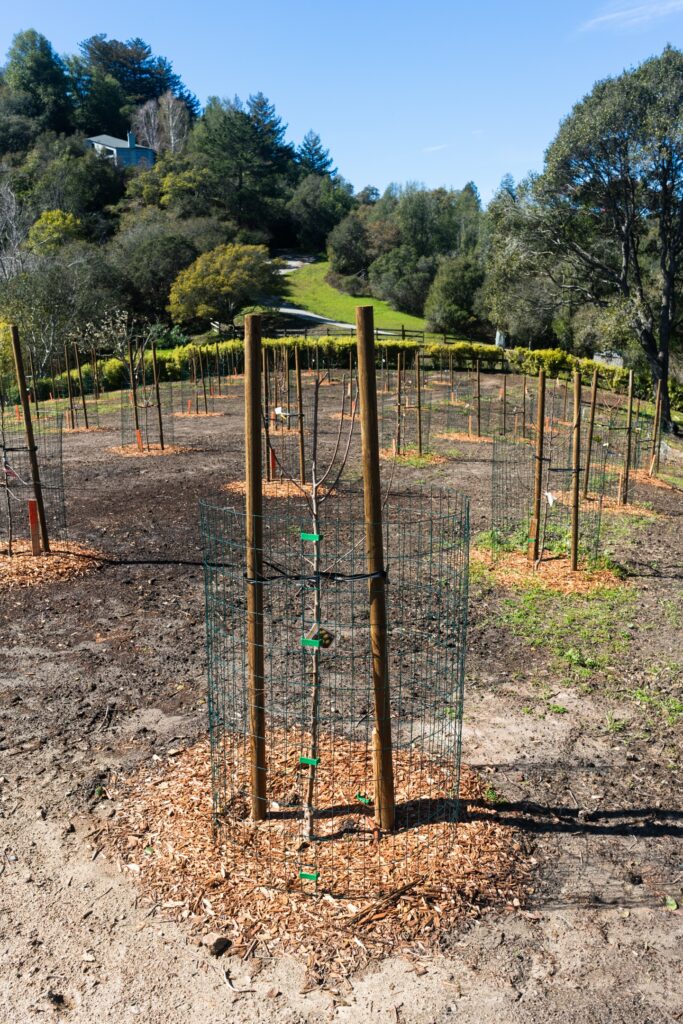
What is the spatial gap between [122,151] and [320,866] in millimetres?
78529

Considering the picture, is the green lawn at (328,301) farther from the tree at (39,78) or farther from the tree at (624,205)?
the tree at (39,78)

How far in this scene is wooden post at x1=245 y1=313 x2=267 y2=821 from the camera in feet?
12.1

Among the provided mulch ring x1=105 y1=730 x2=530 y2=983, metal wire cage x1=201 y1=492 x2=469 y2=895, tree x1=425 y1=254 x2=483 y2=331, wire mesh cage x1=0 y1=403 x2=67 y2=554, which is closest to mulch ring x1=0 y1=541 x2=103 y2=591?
wire mesh cage x1=0 y1=403 x2=67 y2=554

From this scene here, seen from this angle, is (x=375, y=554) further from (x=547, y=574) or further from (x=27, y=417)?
(x=27, y=417)

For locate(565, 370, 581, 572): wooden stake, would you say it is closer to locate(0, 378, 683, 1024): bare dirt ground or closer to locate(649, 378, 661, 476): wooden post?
locate(0, 378, 683, 1024): bare dirt ground

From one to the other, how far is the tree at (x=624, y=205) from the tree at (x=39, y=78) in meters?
61.3

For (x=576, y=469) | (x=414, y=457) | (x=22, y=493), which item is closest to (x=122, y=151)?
(x=414, y=457)

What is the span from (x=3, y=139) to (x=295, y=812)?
75.2 metres

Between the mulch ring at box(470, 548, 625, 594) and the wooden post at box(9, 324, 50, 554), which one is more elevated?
the wooden post at box(9, 324, 50, 554)

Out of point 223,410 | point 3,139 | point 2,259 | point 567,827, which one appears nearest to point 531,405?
point 223,410

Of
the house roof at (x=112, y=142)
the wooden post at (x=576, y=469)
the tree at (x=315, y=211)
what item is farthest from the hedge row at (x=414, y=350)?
the house roof at (x=112, y=142)

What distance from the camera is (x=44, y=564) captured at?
8.59 m

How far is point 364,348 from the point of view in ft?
11.5

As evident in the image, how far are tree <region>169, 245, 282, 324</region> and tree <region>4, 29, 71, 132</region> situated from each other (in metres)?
41.5
